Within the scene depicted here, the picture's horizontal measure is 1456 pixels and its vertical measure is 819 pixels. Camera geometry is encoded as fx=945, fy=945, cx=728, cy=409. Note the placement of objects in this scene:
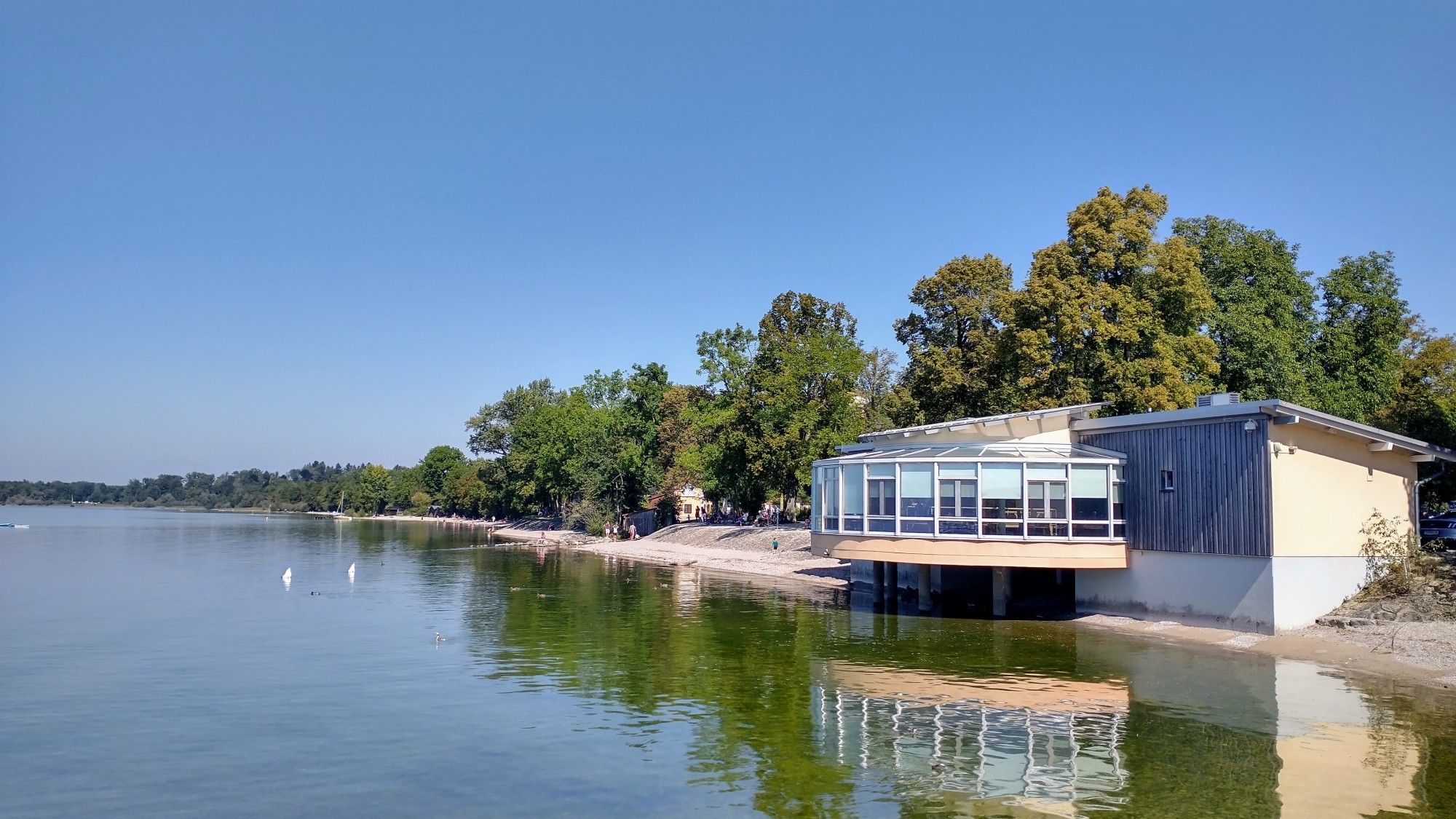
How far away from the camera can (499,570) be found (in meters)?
54.7

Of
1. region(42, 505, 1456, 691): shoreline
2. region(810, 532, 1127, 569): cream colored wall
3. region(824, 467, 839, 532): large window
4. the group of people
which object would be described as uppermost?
region(824, 467, 839, 532): large window

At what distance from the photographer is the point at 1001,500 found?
28.2m

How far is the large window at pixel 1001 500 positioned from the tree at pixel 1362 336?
2058 centimetres

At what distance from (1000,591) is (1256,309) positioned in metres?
18.8

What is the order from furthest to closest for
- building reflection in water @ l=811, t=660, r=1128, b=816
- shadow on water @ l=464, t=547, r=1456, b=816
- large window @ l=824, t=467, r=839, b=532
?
large window @ l=824, t=467, r=839, b=532 → building reflection in water @ l=811, t=660, r=1128, b=816 → shadow on water @ l=464, t=547, r=1456, b=816

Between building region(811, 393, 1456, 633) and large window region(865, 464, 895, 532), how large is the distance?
0.15ft

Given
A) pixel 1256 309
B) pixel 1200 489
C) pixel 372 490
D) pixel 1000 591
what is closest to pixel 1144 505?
pixel 1200 489

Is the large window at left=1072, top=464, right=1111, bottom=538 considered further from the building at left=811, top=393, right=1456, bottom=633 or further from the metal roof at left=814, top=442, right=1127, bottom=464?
the metal roof at left=814, top=442, right=1127, bottom=464

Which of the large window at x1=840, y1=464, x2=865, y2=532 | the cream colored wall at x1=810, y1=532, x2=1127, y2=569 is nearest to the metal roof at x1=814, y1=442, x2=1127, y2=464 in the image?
the large window at x1=840, y1=464, x2=865, y2=532

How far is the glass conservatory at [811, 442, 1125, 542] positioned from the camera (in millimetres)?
28156

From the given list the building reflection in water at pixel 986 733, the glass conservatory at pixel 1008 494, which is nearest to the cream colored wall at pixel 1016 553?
the glass conservatory at pixel 1008 494

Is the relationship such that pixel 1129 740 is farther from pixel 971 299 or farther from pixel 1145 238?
pixel 971 299

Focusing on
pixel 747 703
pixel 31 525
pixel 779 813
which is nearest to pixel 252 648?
pixel 747 703

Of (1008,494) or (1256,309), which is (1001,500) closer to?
(1008,494)
